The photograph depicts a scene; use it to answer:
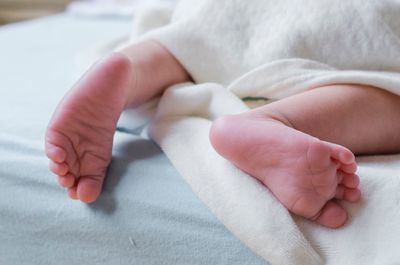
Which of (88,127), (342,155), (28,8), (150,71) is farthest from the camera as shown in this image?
(28,8)

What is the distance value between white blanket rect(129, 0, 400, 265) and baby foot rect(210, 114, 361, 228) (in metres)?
0.01

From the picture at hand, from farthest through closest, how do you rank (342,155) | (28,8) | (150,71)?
(28,8) < (150,71) < (342,155)

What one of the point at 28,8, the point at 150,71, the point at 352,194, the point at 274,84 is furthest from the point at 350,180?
the point at 28,8

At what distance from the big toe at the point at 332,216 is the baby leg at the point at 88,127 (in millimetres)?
240

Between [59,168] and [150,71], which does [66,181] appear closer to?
[59,168]

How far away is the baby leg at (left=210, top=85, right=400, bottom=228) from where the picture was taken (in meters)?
0.48

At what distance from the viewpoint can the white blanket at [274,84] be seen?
48 cm

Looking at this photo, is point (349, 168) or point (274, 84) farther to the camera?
point (274, 84)

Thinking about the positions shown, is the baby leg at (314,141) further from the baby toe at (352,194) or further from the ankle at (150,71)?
the ankle at (150,71)

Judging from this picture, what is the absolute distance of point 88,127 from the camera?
1.98 ft

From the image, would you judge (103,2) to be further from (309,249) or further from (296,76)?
(309,249)

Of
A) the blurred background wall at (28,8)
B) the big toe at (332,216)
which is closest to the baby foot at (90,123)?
the big toe at (332,216)

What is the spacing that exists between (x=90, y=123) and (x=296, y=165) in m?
0.25

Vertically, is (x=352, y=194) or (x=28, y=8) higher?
(x=352, y=194)
